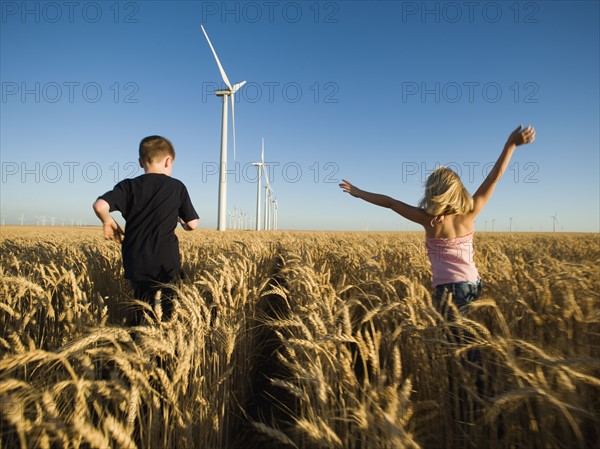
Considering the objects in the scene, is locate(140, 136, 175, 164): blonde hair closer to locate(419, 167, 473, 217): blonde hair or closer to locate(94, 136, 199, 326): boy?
locate(94, 136, 199, 326): boy

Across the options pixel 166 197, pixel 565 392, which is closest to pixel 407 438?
pixel 565 392

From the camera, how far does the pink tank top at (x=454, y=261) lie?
3135 mm

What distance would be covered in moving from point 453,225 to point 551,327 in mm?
1294

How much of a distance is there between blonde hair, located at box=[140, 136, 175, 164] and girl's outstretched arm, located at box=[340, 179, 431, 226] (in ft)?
7.09

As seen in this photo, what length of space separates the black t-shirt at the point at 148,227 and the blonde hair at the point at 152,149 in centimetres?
19

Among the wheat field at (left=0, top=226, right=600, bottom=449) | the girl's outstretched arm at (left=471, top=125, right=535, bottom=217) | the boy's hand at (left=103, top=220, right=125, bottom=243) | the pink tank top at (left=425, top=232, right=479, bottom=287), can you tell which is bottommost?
the wheat field at (left=0, top=226, right=600, bottom=449)

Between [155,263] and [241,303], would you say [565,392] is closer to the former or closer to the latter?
[241,303]

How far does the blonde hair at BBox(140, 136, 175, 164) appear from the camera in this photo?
3572mm

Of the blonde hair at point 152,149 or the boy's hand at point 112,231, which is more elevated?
the blonde hair at point 152,149

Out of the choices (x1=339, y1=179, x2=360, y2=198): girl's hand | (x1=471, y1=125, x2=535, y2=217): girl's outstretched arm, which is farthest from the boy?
(x1=471, y1=125, x2=535, y2=217): girl's outstretched arm

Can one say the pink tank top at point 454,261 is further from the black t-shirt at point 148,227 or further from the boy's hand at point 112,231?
the boy's hand at point 112,231

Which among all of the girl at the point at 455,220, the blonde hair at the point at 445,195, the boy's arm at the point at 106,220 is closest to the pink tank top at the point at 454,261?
the girl at the point at 455,220

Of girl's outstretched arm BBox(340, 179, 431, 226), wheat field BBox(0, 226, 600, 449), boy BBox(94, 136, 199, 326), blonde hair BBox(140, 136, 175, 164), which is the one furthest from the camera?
blonde hair BBox(140, 136, 175, 164)

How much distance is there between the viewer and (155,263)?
3430mm
